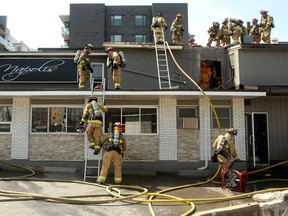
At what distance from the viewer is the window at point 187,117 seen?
42.9ft

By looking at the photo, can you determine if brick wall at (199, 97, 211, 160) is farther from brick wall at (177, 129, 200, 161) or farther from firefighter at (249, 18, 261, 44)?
firefighter at (249, 18, 261, 44)

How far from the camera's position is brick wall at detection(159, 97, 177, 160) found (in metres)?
12.9

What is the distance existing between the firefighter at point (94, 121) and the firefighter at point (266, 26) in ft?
36.8

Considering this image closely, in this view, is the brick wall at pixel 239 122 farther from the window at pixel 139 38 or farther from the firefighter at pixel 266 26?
the window at pixel 139 38

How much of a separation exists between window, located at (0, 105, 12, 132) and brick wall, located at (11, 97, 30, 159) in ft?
0.79

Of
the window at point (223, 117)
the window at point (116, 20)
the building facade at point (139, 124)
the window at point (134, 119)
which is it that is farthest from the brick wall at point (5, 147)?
the window at point (116, 20)

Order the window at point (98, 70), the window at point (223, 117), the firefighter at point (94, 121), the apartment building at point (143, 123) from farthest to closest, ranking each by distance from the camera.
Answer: the window at point (98, 70) → the window at point (223, 117) → the apartment building at point (143, 123) → the firefighter at point (94, 121)

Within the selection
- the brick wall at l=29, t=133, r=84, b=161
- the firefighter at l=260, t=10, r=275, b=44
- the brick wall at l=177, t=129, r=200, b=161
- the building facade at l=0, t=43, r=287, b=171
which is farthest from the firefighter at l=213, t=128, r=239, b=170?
the firefighter at l=260, t=10, r=275, b=44

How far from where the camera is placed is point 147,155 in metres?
12.9

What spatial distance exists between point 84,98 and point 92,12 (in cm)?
3751

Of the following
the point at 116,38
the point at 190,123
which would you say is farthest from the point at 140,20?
the point at 190,123

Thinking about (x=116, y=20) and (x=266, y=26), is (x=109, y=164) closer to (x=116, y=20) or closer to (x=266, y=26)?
(x=266, y=26)

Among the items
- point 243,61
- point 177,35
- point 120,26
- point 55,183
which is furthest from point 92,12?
point 55,183

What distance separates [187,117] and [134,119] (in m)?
2.01
